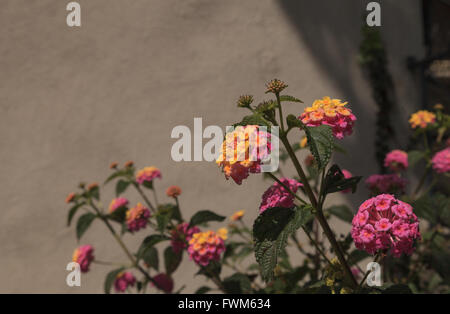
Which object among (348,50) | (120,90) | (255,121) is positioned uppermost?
(348,50)

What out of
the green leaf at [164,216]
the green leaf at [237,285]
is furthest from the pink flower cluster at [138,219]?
the green leaf at [237,285]

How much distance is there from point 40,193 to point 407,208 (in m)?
1.68

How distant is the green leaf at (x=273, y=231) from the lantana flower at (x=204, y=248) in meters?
0.38

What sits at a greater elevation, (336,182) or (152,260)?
(336,182)

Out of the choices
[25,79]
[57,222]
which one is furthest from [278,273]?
[25,79]

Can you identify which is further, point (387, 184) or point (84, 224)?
point (84, 224)

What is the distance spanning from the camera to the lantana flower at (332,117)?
67cm

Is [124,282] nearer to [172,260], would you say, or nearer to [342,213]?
[172,260]

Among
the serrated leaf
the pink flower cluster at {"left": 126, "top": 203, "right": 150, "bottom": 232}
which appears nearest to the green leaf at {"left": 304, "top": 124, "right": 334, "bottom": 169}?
the serrated leaf

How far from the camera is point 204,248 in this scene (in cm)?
99

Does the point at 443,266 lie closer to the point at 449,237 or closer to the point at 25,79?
the point at 449,237

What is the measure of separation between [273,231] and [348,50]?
6.72 feet

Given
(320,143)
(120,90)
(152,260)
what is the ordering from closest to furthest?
(320,143), (152,260), (120,90)

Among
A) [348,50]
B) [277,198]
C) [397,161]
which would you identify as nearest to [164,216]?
[277,198]
